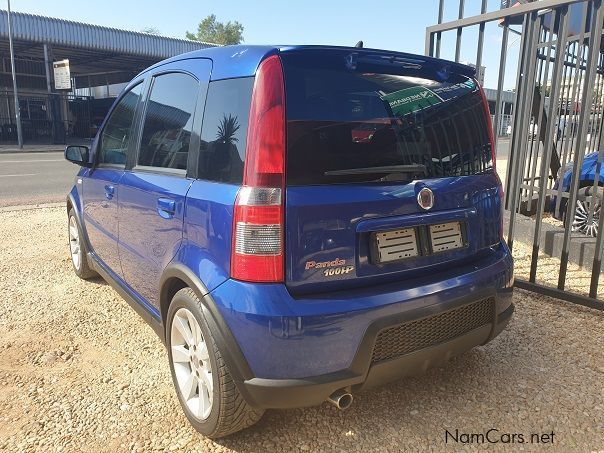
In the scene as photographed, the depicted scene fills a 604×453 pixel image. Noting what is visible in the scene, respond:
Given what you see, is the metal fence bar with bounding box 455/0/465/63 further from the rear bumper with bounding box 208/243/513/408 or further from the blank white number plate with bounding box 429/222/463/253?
the rear bumper with bounding box 208/243/513/408

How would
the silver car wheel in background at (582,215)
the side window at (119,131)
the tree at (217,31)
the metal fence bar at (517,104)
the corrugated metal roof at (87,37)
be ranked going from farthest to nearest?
the tree at (217,31) → the corrugated metal roof at (87,37) → the silver car wheel in background at (582,215) → the metal fence bar at (517,104) → the side window at (119,131)

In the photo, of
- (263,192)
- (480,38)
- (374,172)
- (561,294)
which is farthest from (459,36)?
(263,192)

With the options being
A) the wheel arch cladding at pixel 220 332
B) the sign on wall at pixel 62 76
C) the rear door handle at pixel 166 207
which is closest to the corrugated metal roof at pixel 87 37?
the sign on wall at pixel 62 76

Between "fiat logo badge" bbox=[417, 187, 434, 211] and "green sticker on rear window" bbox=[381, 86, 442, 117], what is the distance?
36 centimetres

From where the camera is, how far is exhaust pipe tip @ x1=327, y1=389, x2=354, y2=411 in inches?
77.5

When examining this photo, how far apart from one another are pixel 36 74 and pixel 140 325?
117ft

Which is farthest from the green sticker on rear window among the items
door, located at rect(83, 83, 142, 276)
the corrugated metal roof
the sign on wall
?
the sign on wall

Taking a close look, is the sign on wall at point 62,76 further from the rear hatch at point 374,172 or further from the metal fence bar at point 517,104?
the rear hatch at point 374,172

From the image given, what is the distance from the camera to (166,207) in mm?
2379

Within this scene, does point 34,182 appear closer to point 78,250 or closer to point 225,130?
point 78,250

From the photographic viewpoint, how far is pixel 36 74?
107 feet

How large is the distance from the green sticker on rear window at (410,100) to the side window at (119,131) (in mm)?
1753

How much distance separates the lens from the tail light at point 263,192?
1.86 m

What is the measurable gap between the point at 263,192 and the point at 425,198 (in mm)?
768
